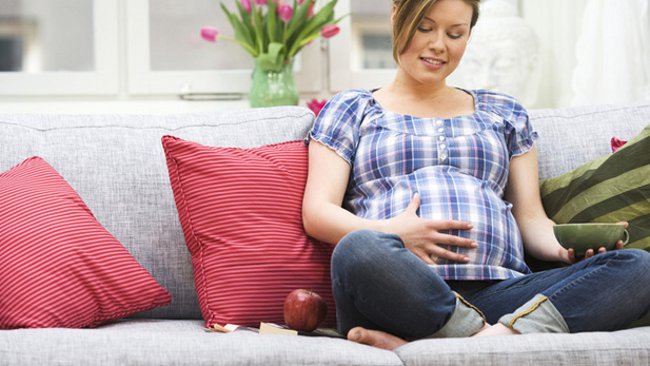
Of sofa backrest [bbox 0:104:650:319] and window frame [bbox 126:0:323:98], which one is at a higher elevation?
window frame [bbox 126:0:323:98]

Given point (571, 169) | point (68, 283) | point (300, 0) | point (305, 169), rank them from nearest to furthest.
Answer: point (68, 283) → point (305, 169) → point (571, 169) → point (300, 0)

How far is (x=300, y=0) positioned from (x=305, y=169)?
4.62 feet

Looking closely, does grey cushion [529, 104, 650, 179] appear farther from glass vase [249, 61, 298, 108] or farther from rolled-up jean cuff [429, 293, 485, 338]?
glass vase [249, 61, 298, 108]

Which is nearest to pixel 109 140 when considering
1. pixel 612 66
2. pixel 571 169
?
pixel 571 169

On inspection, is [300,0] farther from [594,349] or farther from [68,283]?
[594,349]

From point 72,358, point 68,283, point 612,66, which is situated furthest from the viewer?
point 612,66

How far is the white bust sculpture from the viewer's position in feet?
10.0

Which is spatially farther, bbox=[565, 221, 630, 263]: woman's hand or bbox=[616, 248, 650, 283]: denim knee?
bbox=[565, 221, 630, 263]: woman's hand

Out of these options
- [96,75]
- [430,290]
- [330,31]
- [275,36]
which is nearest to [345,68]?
[330,31]

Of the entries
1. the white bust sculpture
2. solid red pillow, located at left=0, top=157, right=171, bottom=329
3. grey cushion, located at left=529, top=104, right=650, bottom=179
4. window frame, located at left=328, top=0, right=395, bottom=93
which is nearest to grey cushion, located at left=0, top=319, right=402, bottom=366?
solid red pillow, located at left=0, top=157, right=171, bottom=329

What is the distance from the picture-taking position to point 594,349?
1.36m

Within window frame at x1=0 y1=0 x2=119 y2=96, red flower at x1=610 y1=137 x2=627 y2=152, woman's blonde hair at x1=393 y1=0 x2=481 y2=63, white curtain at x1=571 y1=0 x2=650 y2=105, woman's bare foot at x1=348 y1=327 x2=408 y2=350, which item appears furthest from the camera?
window frame at x1=0 y1=0 x2=119 y2=96

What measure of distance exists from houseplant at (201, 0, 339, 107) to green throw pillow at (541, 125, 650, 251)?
51.2 inches

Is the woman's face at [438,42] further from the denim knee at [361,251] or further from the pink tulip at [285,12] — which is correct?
the pink tulip at [285,12]
